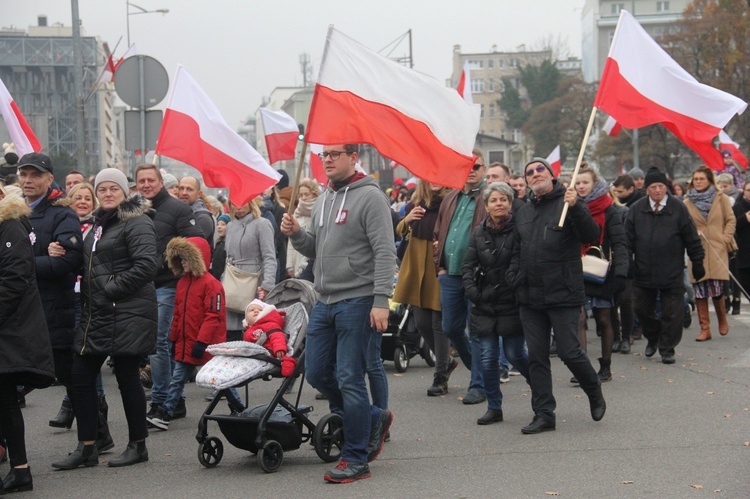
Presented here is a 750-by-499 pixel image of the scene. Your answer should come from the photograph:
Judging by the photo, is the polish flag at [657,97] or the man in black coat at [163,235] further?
the polish flag at [657,97]

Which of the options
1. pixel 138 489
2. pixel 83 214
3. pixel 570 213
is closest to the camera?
pixel 138 489

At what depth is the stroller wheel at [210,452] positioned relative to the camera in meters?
7.27

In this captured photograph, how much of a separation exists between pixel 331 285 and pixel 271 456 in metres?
1.18

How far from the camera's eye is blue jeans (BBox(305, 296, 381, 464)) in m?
6.84

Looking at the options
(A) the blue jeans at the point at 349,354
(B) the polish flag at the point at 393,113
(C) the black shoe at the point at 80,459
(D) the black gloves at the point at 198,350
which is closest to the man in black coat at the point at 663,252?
(B) the polish flag at the point at 393,113

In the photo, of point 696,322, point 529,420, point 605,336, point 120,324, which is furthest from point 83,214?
point 696,322

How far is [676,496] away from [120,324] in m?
3.51

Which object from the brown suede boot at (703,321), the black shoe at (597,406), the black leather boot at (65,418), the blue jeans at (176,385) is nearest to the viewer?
the black shoe at (597,406)

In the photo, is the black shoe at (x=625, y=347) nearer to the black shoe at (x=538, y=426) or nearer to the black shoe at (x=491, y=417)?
the black shoe at (x=491, y=417)

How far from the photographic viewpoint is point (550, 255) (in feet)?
26.8

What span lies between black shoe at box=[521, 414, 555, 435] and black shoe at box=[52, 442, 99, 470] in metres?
3.02

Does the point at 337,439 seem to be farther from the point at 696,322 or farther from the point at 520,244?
the point at 696,322

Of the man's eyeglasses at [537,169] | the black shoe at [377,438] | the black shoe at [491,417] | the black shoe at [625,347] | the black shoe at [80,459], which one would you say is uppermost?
the man's eyeglasses at [537,169]

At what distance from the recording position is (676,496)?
6.20 metres
